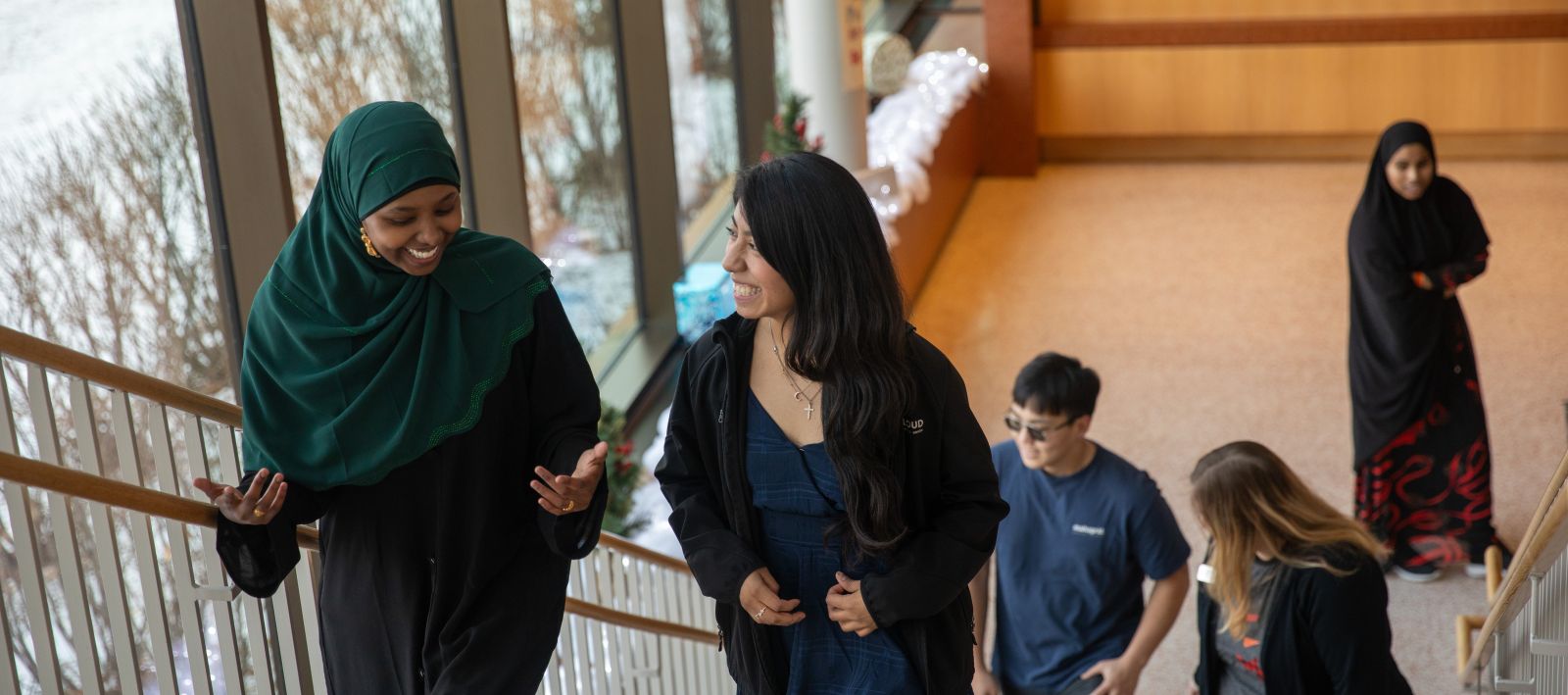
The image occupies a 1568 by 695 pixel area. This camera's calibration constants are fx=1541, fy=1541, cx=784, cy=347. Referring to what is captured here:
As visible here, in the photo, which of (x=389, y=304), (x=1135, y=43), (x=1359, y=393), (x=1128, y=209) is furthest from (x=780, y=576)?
(x=1135, y=43)

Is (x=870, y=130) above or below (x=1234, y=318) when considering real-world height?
above

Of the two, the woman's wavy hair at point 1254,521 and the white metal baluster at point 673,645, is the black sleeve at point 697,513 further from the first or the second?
the white metal baluster at point 673,645

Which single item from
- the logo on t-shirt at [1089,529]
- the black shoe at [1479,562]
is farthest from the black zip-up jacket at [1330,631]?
the black shoe at [1479,562]

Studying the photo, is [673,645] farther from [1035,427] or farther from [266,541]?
[266,541]

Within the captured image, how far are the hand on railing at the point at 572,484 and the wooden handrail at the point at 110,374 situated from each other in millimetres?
656

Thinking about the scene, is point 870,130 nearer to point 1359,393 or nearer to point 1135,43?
point 1135,43

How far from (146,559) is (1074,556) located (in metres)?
2.17

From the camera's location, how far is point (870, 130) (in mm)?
10016

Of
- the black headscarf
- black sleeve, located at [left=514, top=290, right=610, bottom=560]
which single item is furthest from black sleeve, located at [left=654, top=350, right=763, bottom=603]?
the black headscarf

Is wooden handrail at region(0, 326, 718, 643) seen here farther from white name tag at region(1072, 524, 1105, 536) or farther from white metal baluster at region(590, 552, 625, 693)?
white name tag at region(1072, 524, 1105, 536)

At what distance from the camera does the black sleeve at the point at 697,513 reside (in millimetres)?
2344

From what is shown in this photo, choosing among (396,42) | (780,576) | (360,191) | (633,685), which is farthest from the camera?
(396,42)

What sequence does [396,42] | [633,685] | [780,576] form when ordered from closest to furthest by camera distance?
[780,576] → [633,685] → [396,42]

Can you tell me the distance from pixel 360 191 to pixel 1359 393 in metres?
4.86
